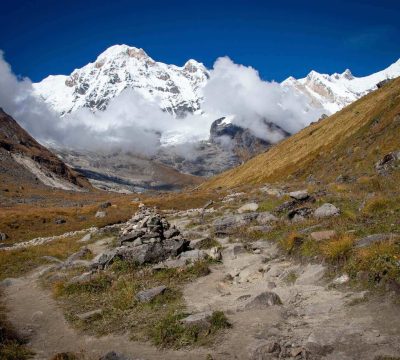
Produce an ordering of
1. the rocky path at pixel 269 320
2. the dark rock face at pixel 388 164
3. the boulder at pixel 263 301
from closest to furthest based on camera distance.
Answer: the rocky path at pixel 269 320, the boulder at pixel 263 301, the dark rock face at pixel 388 164

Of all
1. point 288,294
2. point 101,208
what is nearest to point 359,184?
point 288,294

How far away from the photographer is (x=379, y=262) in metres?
17.7

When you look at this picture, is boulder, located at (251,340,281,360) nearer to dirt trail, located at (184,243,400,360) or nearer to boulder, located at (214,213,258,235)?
dirt trail, located at (184,243,400,360)

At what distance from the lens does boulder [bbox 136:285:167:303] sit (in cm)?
→ 2109

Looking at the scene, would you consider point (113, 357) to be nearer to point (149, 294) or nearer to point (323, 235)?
point (149, 294)

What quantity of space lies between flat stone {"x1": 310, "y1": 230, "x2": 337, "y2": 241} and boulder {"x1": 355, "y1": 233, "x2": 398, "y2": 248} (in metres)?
2.16

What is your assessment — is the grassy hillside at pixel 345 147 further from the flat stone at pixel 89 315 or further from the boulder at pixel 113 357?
the boulder at pixel 113 357

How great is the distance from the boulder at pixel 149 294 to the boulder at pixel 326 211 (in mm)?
13844

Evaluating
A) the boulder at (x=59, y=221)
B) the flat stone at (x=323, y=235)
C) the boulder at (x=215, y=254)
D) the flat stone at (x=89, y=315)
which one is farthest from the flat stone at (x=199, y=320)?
the boulder at (x=59, y=221)

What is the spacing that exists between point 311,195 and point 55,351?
1105 inches

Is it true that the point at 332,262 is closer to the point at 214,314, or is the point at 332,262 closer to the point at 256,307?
the point at 256,307

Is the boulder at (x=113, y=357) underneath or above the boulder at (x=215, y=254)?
underneath

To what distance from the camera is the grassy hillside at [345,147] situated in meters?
63.8

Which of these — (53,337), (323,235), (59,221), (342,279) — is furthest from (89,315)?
(59,221)
